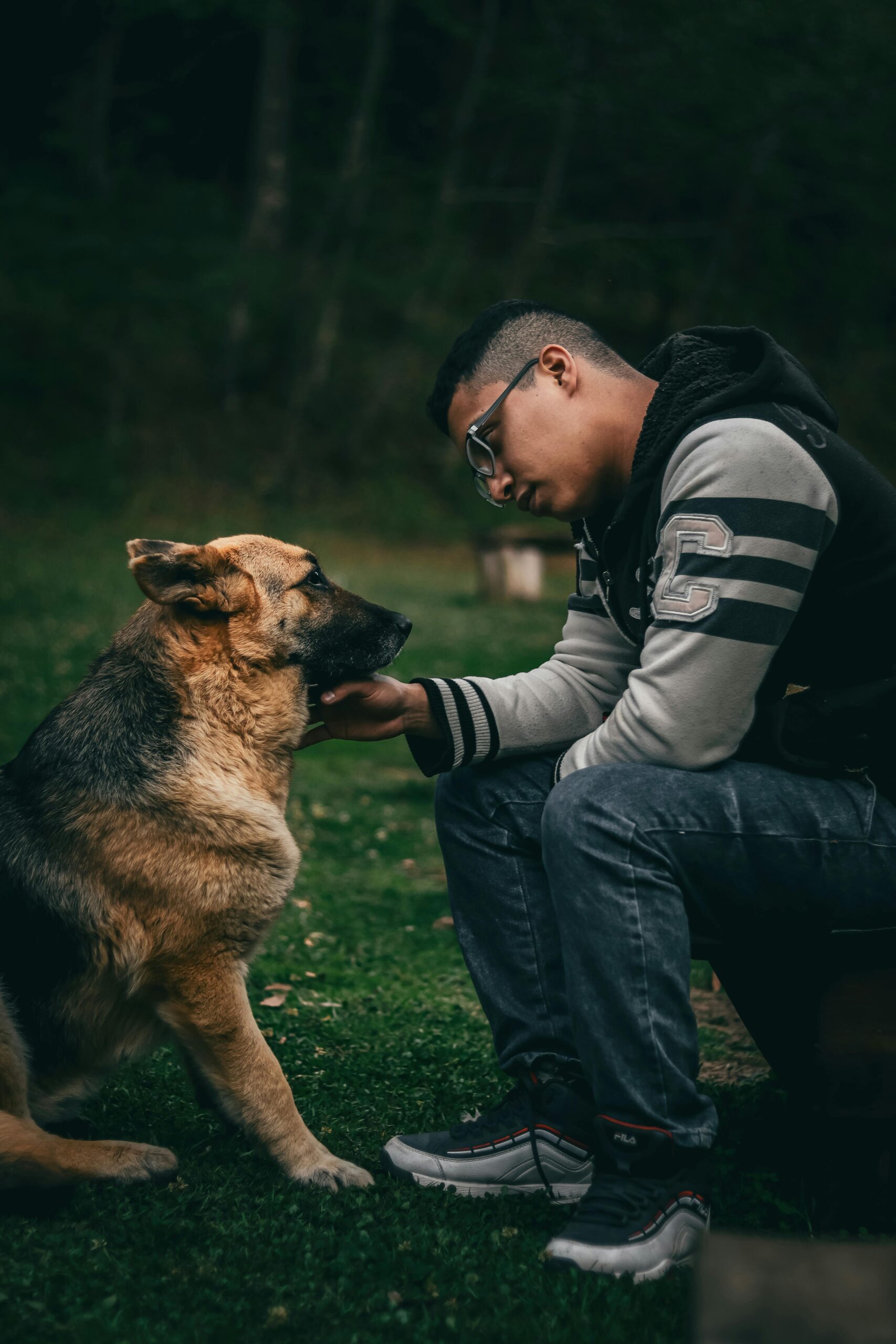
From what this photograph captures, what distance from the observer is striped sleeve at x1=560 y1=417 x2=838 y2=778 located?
2176 mm

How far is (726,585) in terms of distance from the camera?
218 centimetres

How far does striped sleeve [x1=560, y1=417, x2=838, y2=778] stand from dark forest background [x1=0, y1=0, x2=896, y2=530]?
645 inches

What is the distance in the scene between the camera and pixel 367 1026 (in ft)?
12.3

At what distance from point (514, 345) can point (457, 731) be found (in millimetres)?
972

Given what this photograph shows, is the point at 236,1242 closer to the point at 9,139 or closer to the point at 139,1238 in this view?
the point at 139,1238

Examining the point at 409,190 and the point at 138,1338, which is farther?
the point at 409,190

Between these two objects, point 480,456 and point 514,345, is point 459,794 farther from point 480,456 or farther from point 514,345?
point 514,345

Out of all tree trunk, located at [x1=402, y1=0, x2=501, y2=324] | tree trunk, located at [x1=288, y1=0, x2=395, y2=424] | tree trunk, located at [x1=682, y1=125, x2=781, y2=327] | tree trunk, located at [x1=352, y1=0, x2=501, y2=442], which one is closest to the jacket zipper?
tree trunk, located at [x1=288, y1=0, x2=395, y2=424]

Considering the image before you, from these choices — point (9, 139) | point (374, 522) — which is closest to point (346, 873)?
point (374, 522)

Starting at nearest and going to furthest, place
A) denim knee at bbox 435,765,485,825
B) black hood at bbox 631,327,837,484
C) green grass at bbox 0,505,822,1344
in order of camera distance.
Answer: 1. green grass at bbox 0,505,822,1344
2. black hood at bbox 631,327,837,484
3. denim knee at bbox 435,765,485,825

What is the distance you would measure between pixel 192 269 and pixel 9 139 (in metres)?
5.07

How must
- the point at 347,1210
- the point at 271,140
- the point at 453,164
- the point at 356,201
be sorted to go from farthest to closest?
the point at 453,164 → the point at 356,201 → the point at 271,140 → the point at 347,1210

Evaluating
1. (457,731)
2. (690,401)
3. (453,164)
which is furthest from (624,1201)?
(453,164)

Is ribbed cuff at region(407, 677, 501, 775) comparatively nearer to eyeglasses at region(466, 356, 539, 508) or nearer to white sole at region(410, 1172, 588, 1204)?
eyeglasses at region(466, 356, 539, 508)
